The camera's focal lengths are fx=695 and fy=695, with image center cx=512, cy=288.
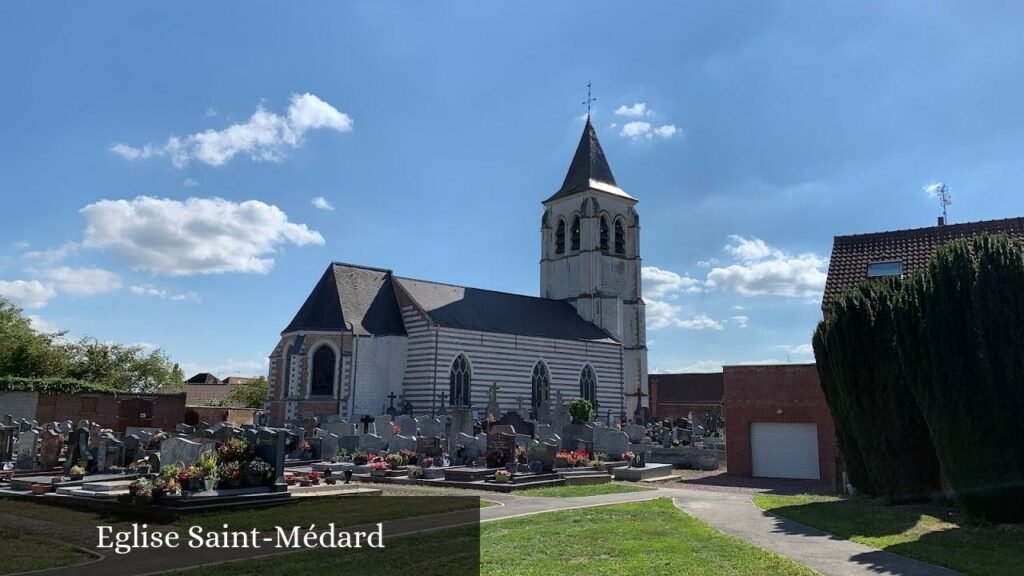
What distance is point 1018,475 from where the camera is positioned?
418 inches

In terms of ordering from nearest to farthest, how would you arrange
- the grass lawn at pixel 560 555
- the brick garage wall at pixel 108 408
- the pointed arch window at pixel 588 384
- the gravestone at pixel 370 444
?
the grass lawn at pixel 560 555, the gravestone at pixel 370 444, the brick garage wall at pixel 108 408, the pointed arch window at pixel 588 384

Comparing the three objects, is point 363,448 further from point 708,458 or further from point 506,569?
point 506,569

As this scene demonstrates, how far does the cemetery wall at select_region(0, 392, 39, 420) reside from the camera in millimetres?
30734

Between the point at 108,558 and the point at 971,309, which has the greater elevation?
the point at 971,309

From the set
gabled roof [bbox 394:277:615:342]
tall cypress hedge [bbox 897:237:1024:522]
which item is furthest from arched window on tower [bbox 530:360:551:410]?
tall cypress hedge [bbox 897:237:1024:522]

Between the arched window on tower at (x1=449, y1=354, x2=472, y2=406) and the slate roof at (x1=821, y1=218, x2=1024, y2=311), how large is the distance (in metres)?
22.1

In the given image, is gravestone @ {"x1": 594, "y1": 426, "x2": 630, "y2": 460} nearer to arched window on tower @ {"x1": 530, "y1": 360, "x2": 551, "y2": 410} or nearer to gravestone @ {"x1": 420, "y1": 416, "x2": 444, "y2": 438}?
gravestone @ {"x1": 420, "y1": 416, "x2": 444, "y2": 438}

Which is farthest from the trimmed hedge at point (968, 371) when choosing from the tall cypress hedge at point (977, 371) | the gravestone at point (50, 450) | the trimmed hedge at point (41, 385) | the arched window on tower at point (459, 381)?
the trimmed hedge at point (41, 385)

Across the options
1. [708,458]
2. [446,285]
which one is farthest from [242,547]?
[446,285]

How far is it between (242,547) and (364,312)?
30.9m

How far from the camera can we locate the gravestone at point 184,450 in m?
14.0

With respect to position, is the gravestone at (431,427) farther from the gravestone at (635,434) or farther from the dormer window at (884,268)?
the dormer window at (884,268)

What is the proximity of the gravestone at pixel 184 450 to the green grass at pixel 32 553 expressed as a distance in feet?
13.2

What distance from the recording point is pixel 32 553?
8664 millimetres
